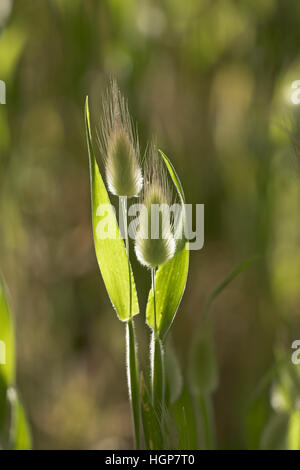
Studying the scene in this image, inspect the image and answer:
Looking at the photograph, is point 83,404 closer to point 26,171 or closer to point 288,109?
point 26,171

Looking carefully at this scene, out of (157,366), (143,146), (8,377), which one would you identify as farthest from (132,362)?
(143,146)

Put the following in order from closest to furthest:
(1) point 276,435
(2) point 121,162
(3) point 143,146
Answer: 1. (2) point 121,162
2. (1) point 276,435
3. (3) point 143,146

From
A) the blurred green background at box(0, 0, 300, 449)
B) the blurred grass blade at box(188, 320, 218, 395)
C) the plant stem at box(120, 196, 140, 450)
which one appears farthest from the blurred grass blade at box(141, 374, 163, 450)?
the blurred green background at box(0, 0, 300, 449)

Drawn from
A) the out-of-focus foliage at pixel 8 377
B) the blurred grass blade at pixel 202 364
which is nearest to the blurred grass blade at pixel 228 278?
the blurred grass blade at pixel 202 364

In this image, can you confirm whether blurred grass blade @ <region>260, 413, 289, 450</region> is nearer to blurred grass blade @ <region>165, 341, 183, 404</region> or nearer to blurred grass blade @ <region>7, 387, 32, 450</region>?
blurred grass blade @ <region>165, 341, 183, 404</region>

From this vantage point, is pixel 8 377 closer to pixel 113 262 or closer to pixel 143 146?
pixel 113 262

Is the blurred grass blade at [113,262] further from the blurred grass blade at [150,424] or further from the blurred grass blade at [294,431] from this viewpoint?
the blurred grass blade at [294,431]
